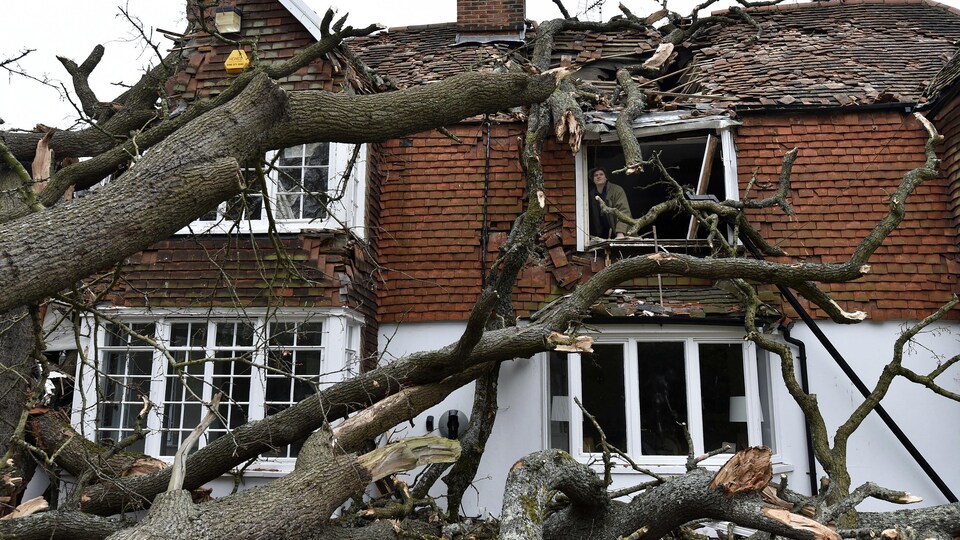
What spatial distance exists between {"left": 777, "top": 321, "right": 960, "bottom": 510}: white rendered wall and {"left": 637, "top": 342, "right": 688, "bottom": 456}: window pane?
1.10m

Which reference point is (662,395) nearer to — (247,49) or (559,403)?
(559,403)

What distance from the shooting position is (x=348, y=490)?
484cm

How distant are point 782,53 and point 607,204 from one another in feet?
11.2

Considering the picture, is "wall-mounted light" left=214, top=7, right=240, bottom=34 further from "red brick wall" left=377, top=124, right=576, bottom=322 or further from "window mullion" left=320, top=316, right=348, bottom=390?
"window mullion" left=320, top=316, right=348, bottom=390

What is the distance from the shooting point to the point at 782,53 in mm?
10141

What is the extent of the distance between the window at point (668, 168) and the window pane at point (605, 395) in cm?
138

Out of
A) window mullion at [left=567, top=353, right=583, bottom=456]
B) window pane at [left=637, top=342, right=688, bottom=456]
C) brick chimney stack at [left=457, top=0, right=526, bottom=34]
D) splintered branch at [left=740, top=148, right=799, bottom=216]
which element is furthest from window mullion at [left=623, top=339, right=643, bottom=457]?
brick chimney stack at [left=457, top=0, right=526, bottom=34]

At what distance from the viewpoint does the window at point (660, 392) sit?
820cm

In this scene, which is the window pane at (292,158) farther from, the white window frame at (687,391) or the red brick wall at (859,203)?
the red brick wall at (859,203)

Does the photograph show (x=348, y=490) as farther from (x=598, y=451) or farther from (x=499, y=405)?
(x=598, y=451)

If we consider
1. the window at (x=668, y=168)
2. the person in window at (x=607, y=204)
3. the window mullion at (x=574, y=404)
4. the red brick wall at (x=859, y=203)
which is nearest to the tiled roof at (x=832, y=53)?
the red brick wall at (x=859, y=203)

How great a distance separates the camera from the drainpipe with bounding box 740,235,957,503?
7.48 m

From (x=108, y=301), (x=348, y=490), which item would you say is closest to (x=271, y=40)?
(x=108, y=301)

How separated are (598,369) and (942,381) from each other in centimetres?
369
